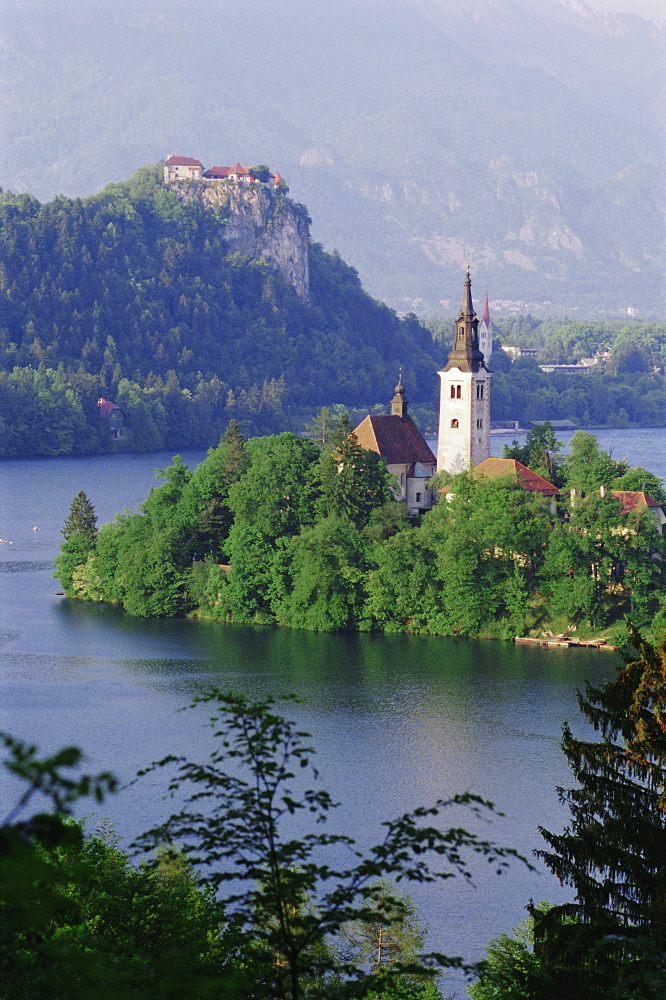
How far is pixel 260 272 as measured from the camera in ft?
497

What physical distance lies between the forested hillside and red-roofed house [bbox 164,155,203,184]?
1.73m

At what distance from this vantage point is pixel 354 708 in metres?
36.7

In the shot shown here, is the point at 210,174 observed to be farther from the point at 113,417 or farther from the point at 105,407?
the point at 113,417

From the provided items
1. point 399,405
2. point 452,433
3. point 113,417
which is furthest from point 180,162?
point 452,433

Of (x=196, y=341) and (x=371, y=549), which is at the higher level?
(x=196, y=341)

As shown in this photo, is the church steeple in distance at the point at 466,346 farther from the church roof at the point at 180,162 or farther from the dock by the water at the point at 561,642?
the church roof at the point at 180,162

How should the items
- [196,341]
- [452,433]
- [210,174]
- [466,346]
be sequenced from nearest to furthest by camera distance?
[466,346], [452,433], [196,341], [210,174]

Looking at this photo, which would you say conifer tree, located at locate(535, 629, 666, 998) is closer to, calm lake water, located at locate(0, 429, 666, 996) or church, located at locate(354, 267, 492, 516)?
calm lake water, located at locate(0, 429, 666, 996)

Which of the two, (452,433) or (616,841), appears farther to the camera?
(452,433)

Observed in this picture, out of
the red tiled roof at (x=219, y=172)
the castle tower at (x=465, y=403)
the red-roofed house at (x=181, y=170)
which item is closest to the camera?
the castle tower at (x=465, y=403)

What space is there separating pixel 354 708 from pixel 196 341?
10535cm

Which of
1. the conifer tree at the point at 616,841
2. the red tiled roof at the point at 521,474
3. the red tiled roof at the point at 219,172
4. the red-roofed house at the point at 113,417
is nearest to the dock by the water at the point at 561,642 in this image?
the red tiled roof at the point at 521,474

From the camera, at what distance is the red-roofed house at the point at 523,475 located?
157 ft

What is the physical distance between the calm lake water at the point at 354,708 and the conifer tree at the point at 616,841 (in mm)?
8386
